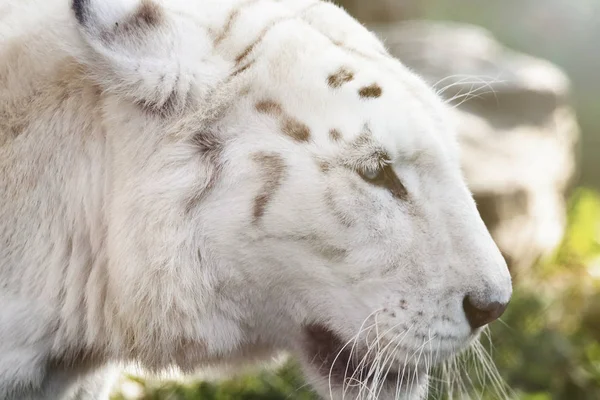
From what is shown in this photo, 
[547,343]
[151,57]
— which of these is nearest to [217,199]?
[151,57]

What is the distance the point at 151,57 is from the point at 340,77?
0.41 m

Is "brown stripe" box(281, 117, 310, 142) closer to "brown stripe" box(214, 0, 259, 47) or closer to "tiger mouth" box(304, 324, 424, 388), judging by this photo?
"brown stripe" box(214, 0, 259, 47)

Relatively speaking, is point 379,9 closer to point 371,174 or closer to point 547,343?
point 547,343

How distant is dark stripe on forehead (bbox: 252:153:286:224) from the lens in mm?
1652

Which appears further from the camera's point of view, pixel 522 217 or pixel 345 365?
pixel 522 217

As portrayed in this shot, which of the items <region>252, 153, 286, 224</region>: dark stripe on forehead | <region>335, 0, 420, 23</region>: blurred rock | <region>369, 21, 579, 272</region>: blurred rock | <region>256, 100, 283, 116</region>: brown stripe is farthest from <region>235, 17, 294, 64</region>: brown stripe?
<region>335, 0, 420, 23</region>: blurred rock

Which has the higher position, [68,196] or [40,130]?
[40,130]

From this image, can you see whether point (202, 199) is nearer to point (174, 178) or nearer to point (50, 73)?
point (174, 178)

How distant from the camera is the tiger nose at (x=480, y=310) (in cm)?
169

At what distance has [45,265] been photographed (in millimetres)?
1714

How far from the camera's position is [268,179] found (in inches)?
65.2

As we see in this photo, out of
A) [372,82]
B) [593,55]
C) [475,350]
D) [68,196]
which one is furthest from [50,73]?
[593,55]

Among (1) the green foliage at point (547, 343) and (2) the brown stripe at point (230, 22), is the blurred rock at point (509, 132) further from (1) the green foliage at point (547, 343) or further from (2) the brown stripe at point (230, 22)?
(2) the brown stripe at point (230, 22)

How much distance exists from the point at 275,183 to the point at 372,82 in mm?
313
